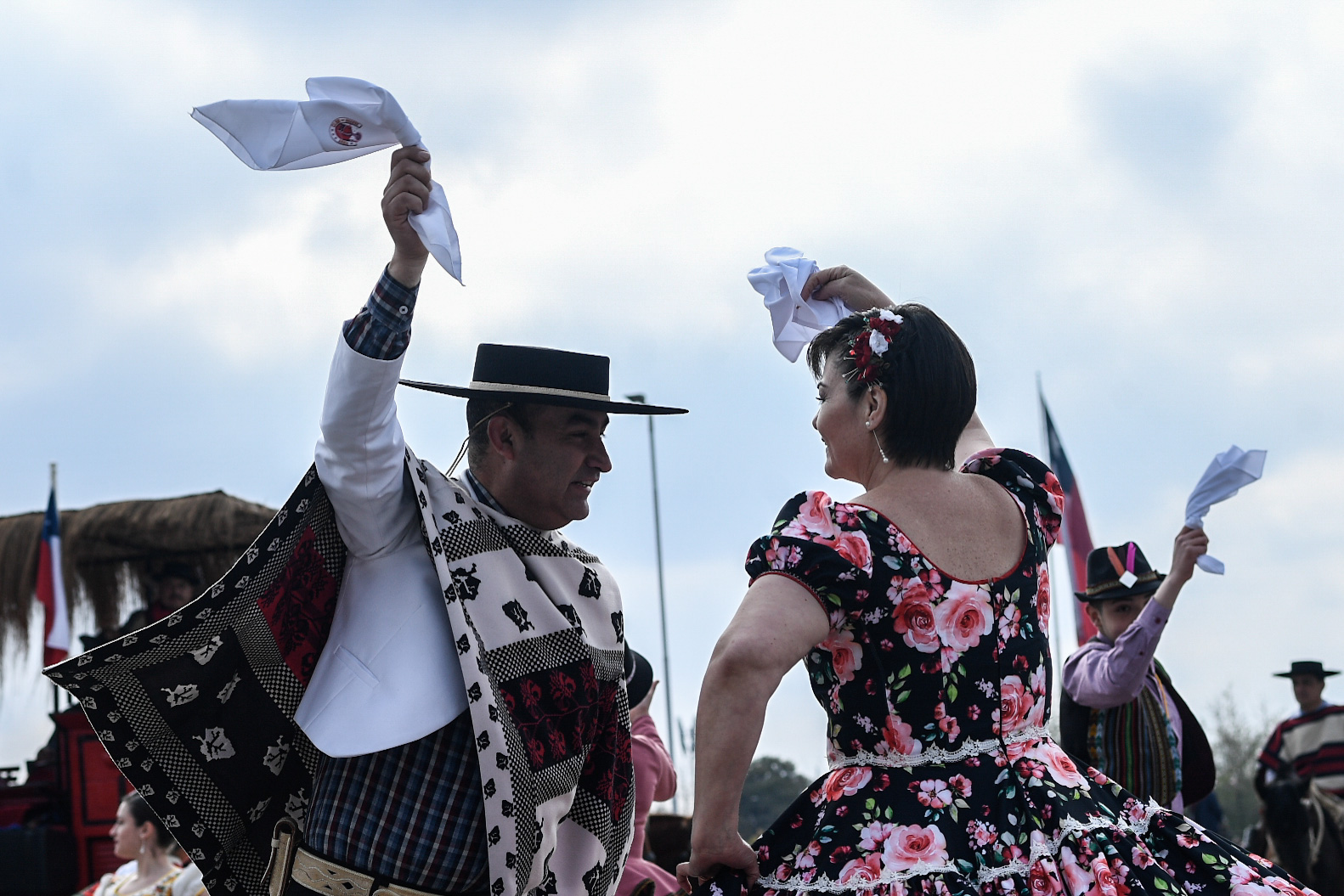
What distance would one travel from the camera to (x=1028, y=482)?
8.87ft

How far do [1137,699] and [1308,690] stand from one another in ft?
14.8

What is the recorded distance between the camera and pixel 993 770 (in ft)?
7.79

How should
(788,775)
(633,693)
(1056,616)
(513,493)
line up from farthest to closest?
(788,775)
(1056,616)
(633,693)
(513,493)

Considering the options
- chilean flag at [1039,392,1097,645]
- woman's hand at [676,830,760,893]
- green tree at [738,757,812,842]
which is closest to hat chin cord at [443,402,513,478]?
woman's hand at [676,830,760,893]

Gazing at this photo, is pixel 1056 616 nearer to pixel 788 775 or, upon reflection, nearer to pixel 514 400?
pixel 514 400

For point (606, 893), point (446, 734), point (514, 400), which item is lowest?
point (606, 893)

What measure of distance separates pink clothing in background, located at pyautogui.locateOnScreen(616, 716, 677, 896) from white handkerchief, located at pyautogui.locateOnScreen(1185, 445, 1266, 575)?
2.11 metres

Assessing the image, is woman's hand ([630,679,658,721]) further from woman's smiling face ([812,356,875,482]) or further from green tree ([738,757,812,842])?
green tree ([738,757,812,842])

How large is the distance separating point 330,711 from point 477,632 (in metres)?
0.33

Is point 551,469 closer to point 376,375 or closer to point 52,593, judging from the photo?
point 376,375

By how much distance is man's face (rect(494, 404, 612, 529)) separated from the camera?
291 centimetres

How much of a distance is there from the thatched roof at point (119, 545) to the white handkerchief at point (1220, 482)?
761cm

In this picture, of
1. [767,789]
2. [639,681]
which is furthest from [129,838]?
[767,789]

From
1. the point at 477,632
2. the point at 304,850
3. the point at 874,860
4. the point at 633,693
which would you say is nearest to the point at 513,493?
the point at 477,632
